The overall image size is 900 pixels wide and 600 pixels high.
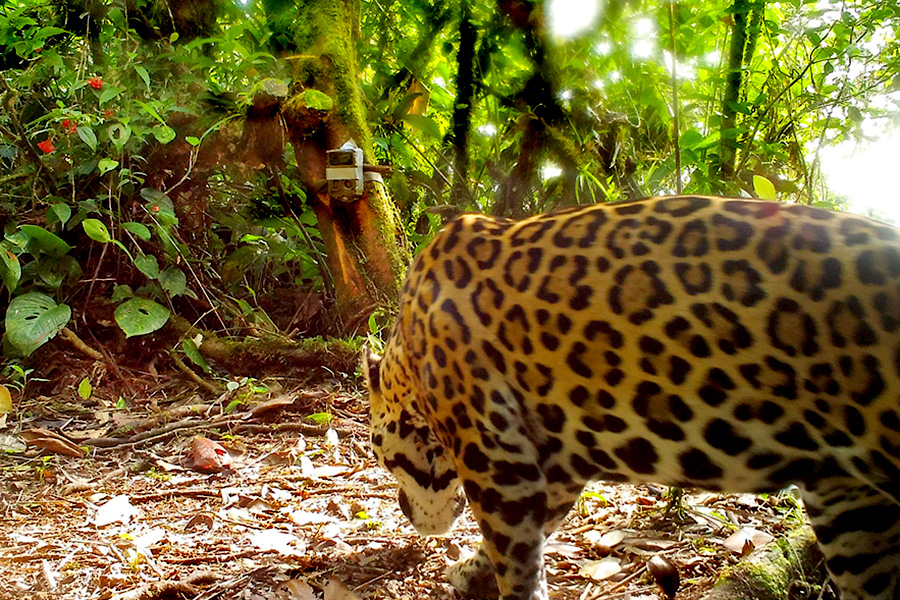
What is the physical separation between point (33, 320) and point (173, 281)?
954 millimetres

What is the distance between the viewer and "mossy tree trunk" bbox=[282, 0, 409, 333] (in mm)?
5664

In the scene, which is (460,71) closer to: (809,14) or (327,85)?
(327,85)

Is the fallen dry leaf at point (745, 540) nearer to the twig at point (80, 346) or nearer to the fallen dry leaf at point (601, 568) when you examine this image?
the fallen dry leaf at point (601, 568)

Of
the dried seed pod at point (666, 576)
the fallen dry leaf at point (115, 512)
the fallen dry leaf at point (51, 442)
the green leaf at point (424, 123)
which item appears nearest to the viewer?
the dried seed pod at point (666, 576)

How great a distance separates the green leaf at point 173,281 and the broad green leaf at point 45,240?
0.68 meters

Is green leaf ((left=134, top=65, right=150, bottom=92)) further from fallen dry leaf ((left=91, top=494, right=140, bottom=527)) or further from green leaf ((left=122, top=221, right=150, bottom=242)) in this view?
fallen dry leaf ((left=91, top=494, right=140, bottom=527))

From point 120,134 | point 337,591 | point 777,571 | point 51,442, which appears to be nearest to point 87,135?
point 120,134

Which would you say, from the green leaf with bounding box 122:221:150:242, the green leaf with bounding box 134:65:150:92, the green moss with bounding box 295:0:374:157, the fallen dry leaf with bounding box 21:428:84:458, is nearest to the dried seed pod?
the fallen dry leaf with bounding box 21:428:84:458

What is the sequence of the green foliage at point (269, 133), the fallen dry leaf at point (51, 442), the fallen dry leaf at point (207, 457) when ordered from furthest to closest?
1. the green foliage at point (269, 133)
2. the fallen dry leaf at point (51, 442)
3. the fallen dry leaf at point (207, 457)

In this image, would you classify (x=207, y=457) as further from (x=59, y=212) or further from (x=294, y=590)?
(x=59, y=212)

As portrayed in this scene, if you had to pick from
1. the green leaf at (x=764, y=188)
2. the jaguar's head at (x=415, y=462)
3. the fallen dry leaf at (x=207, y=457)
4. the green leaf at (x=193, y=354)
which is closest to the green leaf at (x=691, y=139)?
the green leaf at (x=764, y=188)

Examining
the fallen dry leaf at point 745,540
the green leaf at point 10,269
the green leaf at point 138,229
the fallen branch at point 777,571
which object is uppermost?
the green leaf at point 138,229

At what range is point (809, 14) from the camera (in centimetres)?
339

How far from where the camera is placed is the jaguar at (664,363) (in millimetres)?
1852
